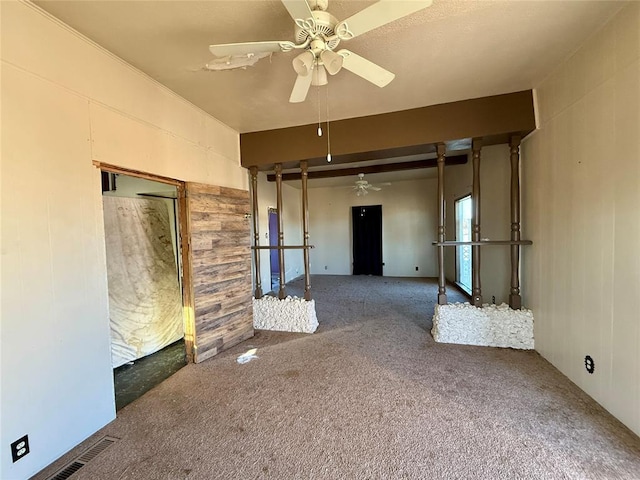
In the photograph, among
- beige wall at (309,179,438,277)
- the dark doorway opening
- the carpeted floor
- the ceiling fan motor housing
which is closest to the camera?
the ceiling fan motor housing

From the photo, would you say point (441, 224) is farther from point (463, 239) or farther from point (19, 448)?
point (19, 448)

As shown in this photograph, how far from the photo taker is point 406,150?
347 centimetres

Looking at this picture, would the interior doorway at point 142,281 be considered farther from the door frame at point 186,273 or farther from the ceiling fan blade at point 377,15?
the ceiling fan blade at point 377,15

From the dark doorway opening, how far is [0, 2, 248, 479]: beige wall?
6505 mm

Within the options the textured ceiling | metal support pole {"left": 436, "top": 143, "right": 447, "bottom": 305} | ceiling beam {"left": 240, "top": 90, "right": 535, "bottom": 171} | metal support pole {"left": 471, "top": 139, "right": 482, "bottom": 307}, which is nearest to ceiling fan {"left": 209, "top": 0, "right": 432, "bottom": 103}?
the textured ceiling

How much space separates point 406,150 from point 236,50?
7.93ft

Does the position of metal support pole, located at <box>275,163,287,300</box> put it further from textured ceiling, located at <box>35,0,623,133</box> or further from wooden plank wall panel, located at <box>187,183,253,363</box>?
textured ceiling, located at <box>35,0,623,133</box>

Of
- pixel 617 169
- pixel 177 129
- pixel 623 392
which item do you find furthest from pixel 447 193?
pixel 177 129

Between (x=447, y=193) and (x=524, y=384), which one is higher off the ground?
(x=447, y=193)

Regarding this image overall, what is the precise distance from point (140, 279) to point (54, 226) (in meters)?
1.62

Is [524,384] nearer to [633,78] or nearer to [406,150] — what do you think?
[633,78]

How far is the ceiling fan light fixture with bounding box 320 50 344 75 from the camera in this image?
1581 millimetres

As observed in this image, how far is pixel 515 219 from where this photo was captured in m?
3.06

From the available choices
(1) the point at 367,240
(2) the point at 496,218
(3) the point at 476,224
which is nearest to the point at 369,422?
(3) the point at 476,224
